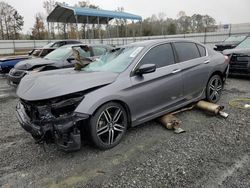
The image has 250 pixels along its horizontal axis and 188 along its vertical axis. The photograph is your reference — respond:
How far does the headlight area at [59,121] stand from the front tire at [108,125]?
0.71 feet

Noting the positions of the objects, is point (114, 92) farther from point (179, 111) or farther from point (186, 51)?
point (186, 51)

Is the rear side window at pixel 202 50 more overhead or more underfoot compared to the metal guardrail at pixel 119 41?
more underfoot

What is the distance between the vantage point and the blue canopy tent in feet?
69.5

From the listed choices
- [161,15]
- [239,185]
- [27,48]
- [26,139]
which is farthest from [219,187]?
[161,15]

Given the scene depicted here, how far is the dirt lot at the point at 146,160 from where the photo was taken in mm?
2420

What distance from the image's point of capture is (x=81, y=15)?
2161 cm

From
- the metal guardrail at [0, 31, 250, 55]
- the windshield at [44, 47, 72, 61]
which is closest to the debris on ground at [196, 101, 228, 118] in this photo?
the windshield at [44, 47, 72, 61]

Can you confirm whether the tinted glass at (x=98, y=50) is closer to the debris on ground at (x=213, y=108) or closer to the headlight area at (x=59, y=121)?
the debris on ground at (x=213, y=108)

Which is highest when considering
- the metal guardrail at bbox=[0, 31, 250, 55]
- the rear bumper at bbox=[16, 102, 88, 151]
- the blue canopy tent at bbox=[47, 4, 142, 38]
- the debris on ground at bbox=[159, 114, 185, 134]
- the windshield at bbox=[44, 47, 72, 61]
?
the blue canopy tent at bbox=[47, 4, 142, 38]

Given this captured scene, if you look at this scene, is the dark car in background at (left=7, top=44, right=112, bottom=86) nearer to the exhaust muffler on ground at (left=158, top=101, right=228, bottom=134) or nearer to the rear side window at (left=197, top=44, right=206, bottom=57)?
the rear side window at (left=197, top=44, right=206, bottom=57)

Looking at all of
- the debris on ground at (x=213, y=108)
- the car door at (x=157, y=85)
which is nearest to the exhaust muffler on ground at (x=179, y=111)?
the debris on ground at (x=213, y=108)

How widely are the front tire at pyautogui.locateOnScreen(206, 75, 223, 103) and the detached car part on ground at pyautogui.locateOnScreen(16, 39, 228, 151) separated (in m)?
0.10

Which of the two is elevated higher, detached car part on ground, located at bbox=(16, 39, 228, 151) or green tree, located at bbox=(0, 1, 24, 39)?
green tree, located at bbox=(0, 1, 24, 39)

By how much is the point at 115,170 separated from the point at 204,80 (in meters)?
2.82
